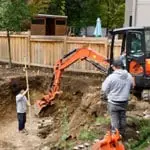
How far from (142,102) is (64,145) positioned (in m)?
3.23

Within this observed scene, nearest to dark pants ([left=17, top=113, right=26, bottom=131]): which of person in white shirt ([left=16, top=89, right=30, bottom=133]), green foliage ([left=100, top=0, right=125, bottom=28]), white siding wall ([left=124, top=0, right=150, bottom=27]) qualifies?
person in white shirt ([left=16, top=89, right=30, bottom=133])

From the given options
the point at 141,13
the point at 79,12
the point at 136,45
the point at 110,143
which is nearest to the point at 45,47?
the point at 141,13

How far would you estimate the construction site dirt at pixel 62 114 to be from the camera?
1274 cm

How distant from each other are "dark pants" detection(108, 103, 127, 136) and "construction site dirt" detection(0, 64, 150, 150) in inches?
20.9

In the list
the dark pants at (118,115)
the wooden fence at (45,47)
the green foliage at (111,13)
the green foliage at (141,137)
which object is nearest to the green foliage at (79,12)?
the green foliage at (111,13)

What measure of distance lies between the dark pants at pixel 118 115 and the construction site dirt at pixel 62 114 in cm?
53

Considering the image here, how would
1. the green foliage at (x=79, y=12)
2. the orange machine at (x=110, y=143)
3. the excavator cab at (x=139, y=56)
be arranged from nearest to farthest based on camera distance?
the orange machine at (x=110, y=143), the excavator cab at (x=139, y=56), the green foliage at (x=79, y=12)

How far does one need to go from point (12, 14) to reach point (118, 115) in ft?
44.5

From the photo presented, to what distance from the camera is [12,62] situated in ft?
84.5

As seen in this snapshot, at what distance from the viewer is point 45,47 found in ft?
80.1

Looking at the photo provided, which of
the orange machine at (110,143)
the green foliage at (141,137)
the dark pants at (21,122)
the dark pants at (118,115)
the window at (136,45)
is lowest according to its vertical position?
the dark pants at (21,122)

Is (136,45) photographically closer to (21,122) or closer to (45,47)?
(21,122)

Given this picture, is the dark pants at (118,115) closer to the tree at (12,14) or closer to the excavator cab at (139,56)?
the excavator cab at (139,56)

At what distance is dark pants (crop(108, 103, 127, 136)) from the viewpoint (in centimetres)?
1095
